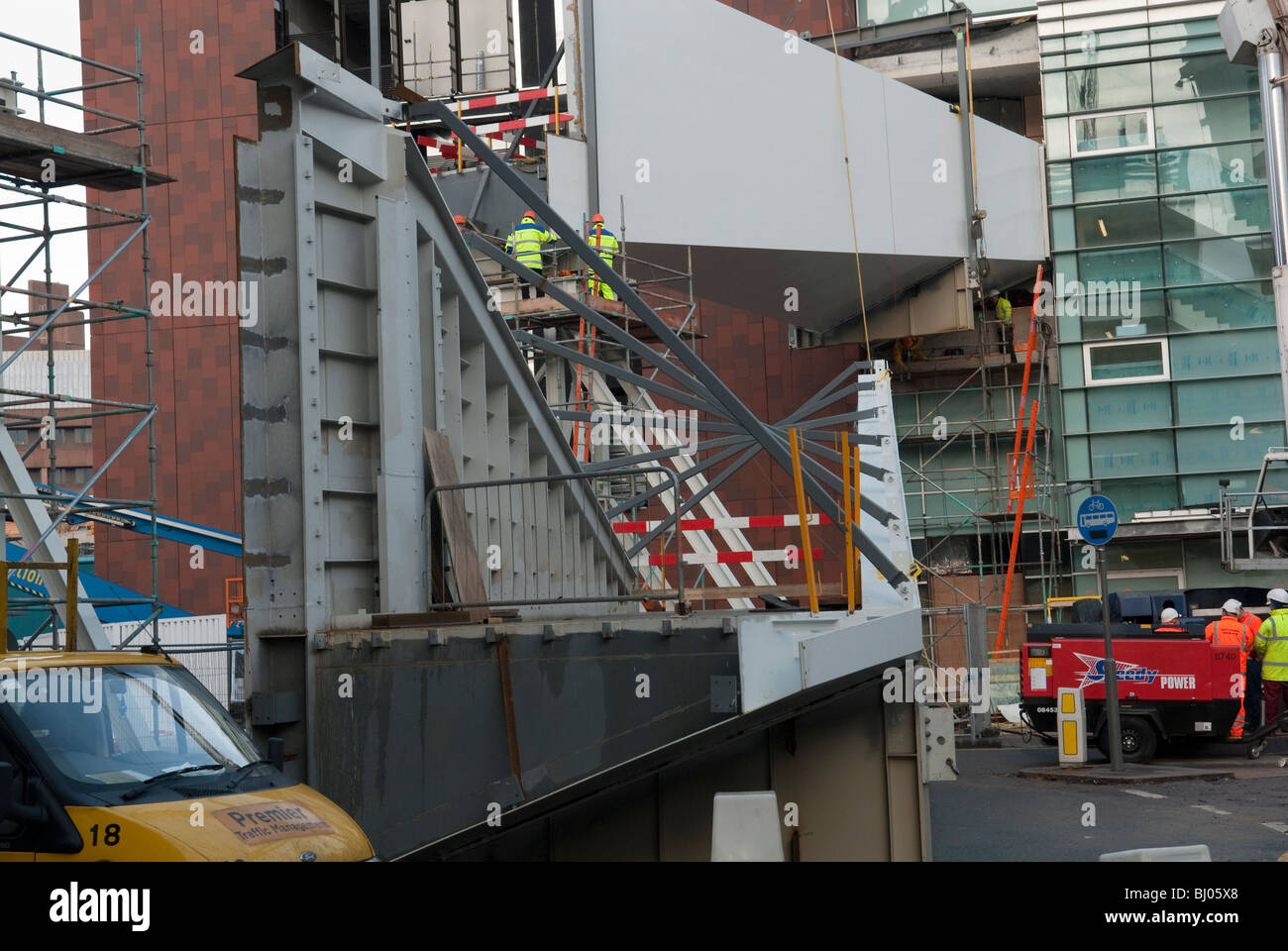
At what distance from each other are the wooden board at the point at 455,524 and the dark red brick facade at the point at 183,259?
23784mm

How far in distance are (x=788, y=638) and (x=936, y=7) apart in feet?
80.9

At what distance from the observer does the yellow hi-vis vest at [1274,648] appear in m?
17.4

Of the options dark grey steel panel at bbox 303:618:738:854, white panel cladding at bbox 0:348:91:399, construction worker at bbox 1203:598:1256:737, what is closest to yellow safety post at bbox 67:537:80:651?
dark grey steel panel at bbox 303:618:738:854

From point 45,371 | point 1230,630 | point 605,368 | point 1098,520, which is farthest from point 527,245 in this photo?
point 45,371

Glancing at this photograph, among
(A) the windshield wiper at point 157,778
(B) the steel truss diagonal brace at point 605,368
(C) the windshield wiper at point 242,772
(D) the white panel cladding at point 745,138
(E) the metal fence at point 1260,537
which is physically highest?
(D) the white panel cladding at point 745,138

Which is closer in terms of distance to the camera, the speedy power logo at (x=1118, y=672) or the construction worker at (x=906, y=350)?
the speedy power logo at (x=1118, y=672)

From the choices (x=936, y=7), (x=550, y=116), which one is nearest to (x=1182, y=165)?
(x=936, y=7)

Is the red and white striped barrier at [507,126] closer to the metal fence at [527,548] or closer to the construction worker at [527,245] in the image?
the construction worker at [527,245]

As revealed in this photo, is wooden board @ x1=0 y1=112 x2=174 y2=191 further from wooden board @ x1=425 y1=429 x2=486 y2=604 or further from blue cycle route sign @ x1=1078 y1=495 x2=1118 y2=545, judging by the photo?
blue cycle route sign @ x1=1078 y1=495 x2=1118 y2=545

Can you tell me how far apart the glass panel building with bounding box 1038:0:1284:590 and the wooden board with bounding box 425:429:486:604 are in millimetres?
20242

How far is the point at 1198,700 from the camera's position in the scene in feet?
55.9

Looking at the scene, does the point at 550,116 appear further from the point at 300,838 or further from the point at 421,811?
the point at 300,838

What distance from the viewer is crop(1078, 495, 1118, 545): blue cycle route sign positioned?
53.1ft

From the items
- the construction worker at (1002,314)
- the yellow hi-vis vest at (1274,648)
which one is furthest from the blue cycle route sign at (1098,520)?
the construction worker at (1002,314)
